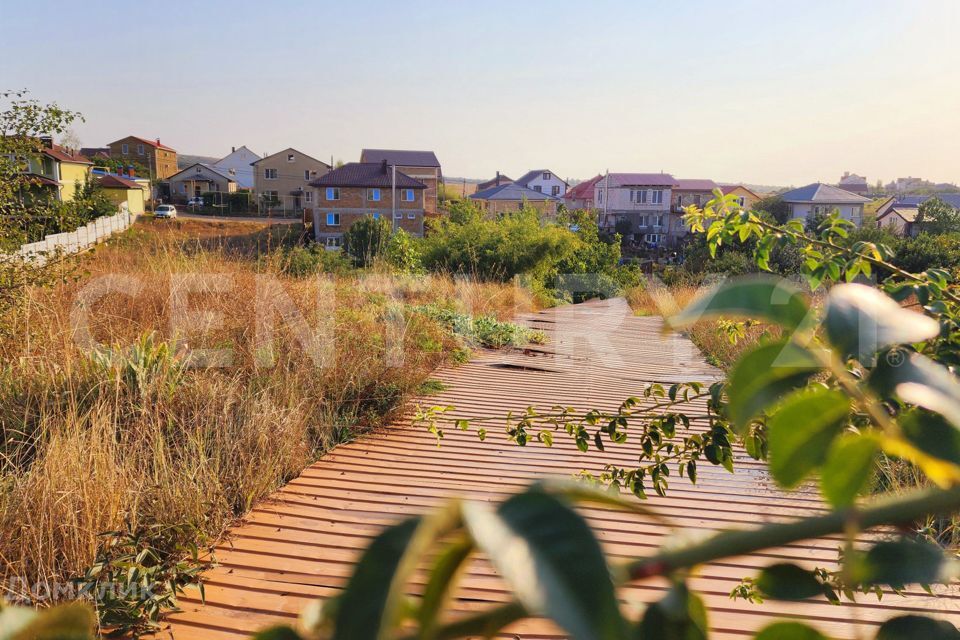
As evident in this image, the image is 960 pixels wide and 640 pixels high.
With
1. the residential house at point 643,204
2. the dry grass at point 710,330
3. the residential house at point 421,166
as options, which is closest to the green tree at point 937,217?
the dry grass at point 710,330

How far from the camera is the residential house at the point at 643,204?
37.7 m

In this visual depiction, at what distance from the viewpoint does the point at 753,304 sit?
0.23 m

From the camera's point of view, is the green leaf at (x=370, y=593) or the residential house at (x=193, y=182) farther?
the residential house at (x=193, y=182)

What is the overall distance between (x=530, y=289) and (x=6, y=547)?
9447mm

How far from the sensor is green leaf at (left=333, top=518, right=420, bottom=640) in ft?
0.52

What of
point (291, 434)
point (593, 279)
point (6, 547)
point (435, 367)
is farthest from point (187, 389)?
point (593, 279)

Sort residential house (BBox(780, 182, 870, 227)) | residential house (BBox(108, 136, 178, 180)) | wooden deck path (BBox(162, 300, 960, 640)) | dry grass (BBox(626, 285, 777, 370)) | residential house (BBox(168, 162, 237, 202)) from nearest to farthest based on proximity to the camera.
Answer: dry grass (BBox(626, 285, 777, 370)), wooden deck path (BBox(162, 300, 960, 640)), residential house (BBox(780, 182, 870, 227)), residential house (BBox(168, 162, 237, 202)), residential house (BBox(108, 136, 178, 180))

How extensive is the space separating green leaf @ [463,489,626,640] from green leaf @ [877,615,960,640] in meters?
0.21

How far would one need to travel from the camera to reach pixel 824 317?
238 mm

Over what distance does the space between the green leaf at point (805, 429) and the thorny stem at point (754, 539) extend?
1.4 inches

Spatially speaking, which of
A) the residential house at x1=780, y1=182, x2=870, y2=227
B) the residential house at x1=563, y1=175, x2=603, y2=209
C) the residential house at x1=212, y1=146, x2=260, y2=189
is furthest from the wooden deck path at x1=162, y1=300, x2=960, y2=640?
the residential house at x1=212, y1=146, x2=260, y2=189

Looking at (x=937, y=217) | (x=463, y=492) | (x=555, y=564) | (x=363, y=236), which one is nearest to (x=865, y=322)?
(x=555, y=564)

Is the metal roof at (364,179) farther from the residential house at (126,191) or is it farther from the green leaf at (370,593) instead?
the green leaf at (370,593)

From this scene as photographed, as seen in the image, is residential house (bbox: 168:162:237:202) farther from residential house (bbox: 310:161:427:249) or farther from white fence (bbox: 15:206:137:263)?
white fence (bbox: 15:206:137:263)
